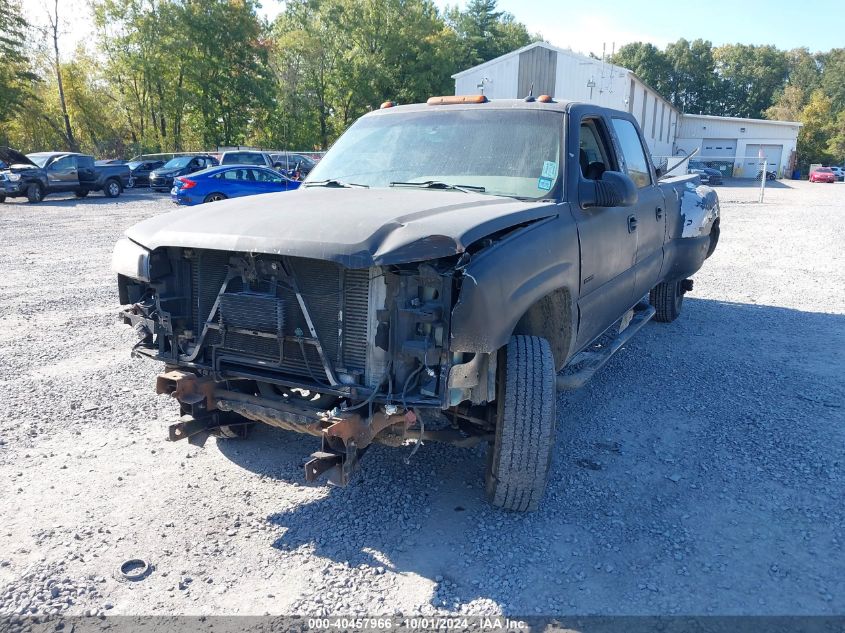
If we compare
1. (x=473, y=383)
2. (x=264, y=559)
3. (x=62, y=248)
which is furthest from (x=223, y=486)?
(x=62, y=248)

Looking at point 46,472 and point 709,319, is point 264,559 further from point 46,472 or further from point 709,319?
point 709,319

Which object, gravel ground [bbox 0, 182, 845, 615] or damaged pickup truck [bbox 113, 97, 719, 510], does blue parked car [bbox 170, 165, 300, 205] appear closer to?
gravel ground [bbox 0, 182, 845, 615]

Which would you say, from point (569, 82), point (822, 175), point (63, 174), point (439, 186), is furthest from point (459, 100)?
point (822, 175)

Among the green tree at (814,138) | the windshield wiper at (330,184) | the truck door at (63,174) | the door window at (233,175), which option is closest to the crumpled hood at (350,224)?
the windshield wiper at (330,184)

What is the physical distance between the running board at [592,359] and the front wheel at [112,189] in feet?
80.3

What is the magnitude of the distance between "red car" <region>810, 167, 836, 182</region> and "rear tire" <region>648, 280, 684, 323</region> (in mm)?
54168

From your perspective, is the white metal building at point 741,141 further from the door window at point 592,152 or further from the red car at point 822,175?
the door window at point 592,152

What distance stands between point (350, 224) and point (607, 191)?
1.74 metres

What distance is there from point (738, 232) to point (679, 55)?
76.6 m

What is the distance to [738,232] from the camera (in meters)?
15.9

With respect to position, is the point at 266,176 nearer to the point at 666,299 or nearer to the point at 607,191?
the point at 666,299

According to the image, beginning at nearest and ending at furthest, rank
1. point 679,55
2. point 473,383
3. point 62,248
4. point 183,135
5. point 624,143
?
point 473,383 < point 624,143 < point 62,248 < point 183,135 < point 679,55

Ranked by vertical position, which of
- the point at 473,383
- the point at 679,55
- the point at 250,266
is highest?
the point at 679,55

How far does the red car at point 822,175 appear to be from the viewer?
51.9m
